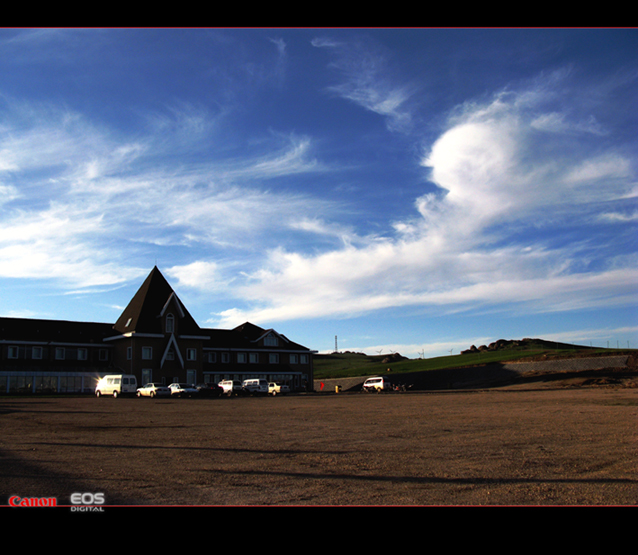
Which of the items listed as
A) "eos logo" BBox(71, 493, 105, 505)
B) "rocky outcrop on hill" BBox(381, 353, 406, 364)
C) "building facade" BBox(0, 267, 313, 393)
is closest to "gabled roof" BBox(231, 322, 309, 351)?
"building facade" BBox(0, 267, 313, 393)

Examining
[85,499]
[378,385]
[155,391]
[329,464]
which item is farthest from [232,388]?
[85,499]

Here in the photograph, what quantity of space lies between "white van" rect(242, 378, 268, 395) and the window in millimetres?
17428

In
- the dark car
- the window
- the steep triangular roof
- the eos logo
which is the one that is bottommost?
the dark car

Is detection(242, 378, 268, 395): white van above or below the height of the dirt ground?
below

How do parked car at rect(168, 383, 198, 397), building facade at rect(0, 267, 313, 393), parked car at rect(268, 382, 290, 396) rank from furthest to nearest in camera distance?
1. parked car at rect(268, 382, 290, 396)
2. building facade at rect(0, 267, 313, 393)
3. parked car at rect(168, 383, 198, 397)

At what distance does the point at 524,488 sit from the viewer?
770cm

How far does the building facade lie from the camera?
5806cm

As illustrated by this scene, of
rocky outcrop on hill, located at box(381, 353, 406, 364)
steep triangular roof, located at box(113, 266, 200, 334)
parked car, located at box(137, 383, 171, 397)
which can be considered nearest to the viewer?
parked car, located at box(137, 383, 171, 397)

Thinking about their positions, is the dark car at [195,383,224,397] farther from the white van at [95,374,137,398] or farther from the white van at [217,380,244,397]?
the white van at [95,374,137,398]

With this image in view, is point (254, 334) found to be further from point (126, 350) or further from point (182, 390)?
point (182, 390)

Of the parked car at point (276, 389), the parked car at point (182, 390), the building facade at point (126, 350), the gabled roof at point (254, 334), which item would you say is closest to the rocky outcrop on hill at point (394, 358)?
the gabled roof at point (254, 334)

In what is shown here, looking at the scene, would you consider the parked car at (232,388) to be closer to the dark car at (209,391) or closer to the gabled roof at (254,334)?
the dark car at (209,391)
